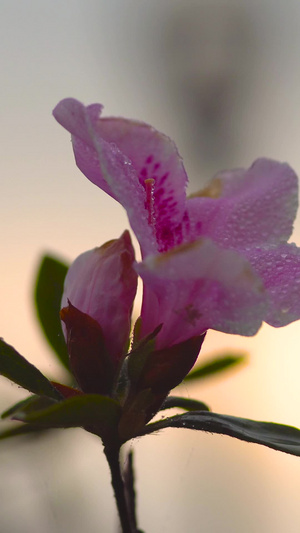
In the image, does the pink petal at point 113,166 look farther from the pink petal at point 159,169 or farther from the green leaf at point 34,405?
the green leaf at point 34,405

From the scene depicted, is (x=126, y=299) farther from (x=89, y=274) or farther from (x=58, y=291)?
(x=58, y=291)

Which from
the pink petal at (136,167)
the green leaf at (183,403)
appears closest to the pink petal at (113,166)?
the pink petal at (136,167)

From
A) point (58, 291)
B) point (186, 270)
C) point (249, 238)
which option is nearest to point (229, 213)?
point (249, 238)

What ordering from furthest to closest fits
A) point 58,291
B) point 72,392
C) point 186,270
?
point 58,291
point 72,392
point 186,270

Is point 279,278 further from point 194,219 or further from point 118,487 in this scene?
point 118,487

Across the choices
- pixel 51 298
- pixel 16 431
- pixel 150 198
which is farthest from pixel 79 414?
pixel 51 298

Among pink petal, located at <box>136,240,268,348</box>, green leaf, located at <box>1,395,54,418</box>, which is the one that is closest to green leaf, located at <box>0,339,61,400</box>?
green leaf, located at <box>1,395,54,418</box>
